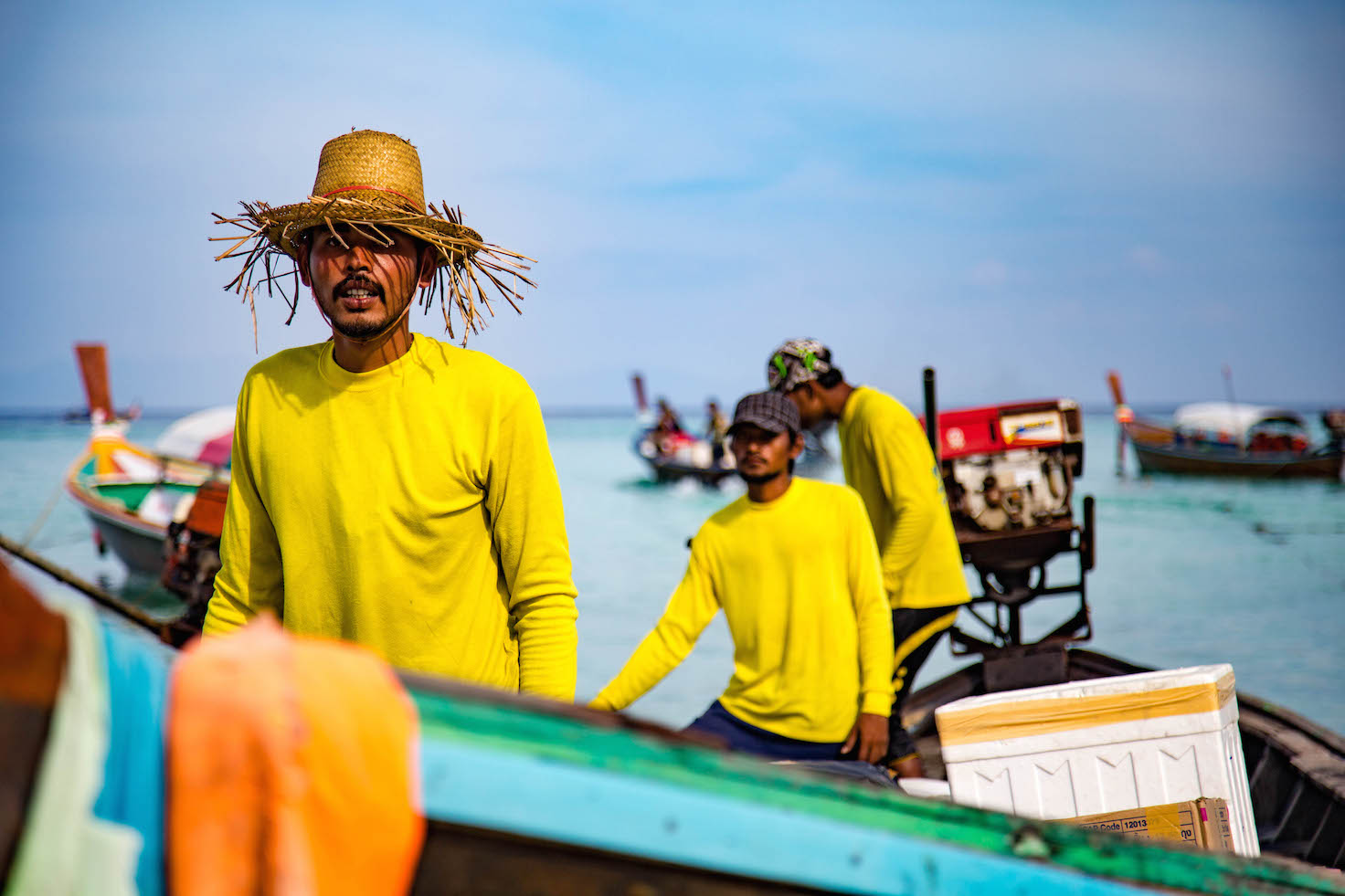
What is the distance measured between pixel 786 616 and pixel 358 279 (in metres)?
1.97

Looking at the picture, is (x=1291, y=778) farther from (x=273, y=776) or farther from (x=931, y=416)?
(x=273, y=776)

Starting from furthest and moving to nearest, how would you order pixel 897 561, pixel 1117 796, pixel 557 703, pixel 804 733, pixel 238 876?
pixel 897 561, pixel 804 733, pixel 1117 796, pixel 557 703, pixel 238 876

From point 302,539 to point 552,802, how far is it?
3.71 ft

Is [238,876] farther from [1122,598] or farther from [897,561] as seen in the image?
[1122,598]

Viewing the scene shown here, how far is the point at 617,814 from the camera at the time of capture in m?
1.17

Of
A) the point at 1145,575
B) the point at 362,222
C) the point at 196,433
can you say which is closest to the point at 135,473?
the point at 196,433

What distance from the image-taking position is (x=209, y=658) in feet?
3.44

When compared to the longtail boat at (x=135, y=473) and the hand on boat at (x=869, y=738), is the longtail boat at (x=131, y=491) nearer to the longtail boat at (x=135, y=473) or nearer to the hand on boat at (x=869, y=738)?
the longtail boat at (x=135, y=473)

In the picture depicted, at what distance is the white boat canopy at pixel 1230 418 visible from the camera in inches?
1490

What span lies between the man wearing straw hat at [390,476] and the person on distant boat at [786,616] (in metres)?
1.36

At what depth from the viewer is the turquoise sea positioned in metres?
12.4

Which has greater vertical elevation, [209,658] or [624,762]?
[209,658]

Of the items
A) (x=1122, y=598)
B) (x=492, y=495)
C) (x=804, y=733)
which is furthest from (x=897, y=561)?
(x=1122, y=598)

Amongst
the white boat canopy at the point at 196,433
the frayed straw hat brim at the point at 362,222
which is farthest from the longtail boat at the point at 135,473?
the frayed straw hat brim at the point at 362,222
